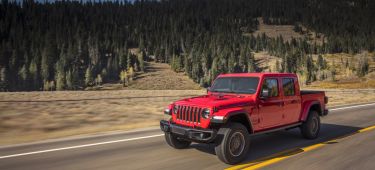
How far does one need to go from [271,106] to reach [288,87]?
1285 millimetres

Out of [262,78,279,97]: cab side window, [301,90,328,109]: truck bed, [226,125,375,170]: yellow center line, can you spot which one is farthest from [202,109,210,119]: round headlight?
[301,90,328,109]: truck bed

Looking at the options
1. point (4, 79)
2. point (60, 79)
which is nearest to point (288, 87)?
point (60, 79)

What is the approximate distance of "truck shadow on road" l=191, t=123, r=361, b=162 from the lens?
845cm

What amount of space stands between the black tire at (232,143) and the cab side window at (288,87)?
91.3 inches

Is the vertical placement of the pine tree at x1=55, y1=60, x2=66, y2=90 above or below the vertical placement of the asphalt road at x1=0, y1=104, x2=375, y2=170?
above

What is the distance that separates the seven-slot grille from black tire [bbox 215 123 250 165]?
1.97 ft

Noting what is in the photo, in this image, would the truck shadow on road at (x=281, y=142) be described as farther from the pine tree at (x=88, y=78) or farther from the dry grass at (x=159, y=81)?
the pine tree at (x=88, y=78)

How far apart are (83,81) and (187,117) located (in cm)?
13167

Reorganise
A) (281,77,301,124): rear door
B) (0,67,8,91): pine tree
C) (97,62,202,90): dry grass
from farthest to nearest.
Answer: (97,62,202,90): dry grass, (0,67,8,91): pine tree, (281,77,301,124): rear door

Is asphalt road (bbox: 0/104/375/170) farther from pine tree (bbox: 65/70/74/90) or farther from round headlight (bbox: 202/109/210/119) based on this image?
pine tree (bbox: 65/70/74/90)

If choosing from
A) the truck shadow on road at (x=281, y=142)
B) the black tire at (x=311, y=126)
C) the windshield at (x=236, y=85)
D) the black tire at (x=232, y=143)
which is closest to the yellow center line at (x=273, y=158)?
the truck shadow on road at (x=281, y=142)

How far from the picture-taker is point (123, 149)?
29.0 ft

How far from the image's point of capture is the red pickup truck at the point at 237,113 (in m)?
7.23

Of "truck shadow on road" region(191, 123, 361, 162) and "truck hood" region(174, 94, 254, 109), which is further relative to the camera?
"truck shadow on road" region(191, 123, 361, 162)
